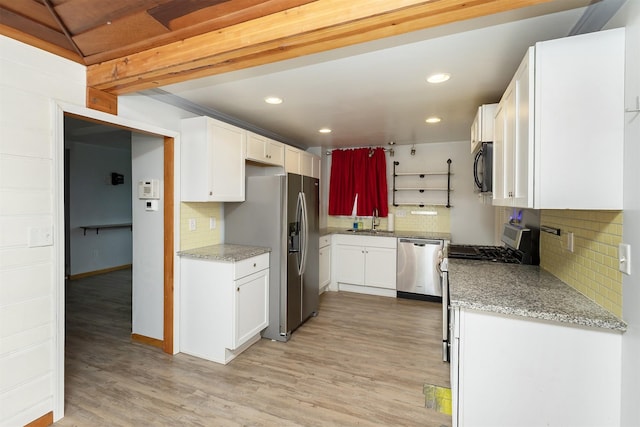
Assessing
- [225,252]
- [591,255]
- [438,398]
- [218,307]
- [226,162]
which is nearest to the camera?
[591,255]

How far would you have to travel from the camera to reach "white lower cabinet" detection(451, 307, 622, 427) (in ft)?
4.55

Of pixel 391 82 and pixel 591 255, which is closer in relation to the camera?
pixel 591 255

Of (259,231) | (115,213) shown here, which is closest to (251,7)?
(259,231)

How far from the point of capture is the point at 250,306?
2871mm

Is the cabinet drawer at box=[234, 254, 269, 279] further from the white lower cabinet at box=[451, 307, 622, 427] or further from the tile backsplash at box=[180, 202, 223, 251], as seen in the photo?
the white lower cabinet at box=[451, 307, 622, 427]

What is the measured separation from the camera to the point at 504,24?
1580 millimetres

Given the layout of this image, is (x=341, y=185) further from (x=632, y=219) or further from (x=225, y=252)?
(x=632, y=219)

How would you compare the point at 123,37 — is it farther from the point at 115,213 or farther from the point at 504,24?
the point at 115,213

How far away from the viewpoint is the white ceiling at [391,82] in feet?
5.41

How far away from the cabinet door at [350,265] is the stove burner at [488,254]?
5.91ft

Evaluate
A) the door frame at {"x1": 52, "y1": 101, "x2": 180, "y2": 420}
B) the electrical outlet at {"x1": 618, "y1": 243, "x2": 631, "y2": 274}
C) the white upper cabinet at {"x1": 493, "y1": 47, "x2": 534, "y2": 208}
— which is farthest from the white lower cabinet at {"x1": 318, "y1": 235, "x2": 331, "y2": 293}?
the electrical outlet at {"x1": 618, "y1": 243, "x2": 631, "y2": 274}

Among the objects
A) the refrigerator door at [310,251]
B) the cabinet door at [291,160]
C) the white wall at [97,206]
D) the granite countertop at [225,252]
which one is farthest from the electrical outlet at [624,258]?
the white wall at [97,206]

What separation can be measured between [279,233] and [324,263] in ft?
5.54

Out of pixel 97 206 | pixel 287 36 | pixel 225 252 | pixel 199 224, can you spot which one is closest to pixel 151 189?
pixel 199 224
